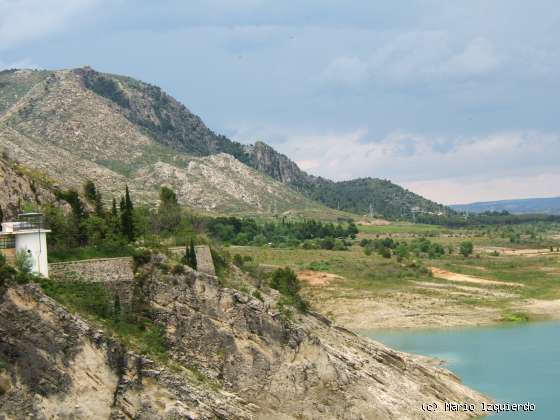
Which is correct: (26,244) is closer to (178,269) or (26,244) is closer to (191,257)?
(178,269)

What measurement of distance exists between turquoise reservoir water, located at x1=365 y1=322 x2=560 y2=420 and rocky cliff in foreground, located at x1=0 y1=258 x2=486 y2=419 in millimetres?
4238

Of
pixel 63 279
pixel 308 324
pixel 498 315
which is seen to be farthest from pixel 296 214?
pixel 63 279

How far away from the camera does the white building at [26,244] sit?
125 feet

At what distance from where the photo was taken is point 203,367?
41.0 meters

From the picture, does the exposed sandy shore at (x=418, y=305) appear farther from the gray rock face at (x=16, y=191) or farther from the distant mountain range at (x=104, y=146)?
the distant mountain range at (x=104, y=146)

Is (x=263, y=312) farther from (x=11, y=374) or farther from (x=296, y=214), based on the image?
(x=296, y=214)

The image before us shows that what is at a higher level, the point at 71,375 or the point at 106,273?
the point at 106,273

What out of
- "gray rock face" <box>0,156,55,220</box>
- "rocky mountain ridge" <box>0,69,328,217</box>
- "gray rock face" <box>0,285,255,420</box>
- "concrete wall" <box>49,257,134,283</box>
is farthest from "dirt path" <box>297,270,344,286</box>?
"gray rock face" <box>0,285,255,420</box>

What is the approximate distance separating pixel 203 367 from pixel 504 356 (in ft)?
115

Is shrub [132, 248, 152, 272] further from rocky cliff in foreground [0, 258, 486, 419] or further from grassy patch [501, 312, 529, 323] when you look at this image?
grassy patch [501, 312, 529, 323]

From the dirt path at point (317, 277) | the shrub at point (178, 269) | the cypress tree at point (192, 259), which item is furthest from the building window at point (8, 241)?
the dirt path at point (317, 277)

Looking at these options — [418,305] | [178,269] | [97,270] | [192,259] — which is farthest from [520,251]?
[97,270]

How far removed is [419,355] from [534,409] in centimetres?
1779

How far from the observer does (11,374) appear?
34.1 metres
